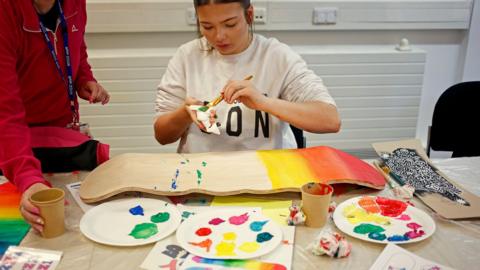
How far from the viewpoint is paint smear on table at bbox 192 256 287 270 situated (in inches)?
40.5

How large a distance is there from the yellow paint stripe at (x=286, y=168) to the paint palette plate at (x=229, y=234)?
0.15m

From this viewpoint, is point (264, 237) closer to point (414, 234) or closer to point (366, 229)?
point (366, 229)

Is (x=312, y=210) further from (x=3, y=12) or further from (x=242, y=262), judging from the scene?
(x=3, y=12)

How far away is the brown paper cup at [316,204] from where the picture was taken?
3.83ft

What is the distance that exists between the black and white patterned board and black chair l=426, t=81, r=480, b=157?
56cm

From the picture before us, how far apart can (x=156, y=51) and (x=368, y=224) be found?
2.06 m

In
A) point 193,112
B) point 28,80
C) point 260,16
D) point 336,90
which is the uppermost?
point 260,16

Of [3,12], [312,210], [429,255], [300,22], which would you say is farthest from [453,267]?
[300,22]

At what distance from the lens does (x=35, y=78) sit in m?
1.53

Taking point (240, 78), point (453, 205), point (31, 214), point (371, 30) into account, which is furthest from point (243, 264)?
point (371, 30)

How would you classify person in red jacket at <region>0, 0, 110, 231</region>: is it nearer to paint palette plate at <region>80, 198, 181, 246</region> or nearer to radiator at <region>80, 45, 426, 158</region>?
paint palette plate at <region>80, 198, 181, 246</region>

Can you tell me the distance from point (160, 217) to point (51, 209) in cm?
27

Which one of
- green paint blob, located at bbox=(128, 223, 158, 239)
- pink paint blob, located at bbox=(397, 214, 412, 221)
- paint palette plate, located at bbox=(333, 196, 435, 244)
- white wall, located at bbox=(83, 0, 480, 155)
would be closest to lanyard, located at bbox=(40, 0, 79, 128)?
green paint blob, located at bbox=(128, 223, 158, 239)

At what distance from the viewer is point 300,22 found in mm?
2898
